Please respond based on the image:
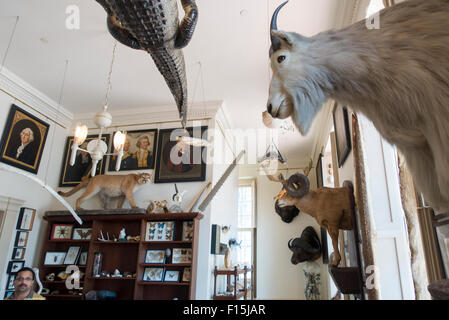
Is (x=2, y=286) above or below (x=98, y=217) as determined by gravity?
below

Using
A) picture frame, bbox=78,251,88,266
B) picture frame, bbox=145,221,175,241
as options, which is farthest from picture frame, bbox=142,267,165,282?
picture frame, bbox=78,251,88,266

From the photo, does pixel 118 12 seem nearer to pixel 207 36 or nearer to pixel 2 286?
pixel 207 36

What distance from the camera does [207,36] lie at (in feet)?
12.8

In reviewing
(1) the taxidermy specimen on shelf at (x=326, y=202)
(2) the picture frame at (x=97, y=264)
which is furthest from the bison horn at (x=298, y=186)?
(2) the picture frame at (x=97, y=264)

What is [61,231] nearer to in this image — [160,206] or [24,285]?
[160,206]

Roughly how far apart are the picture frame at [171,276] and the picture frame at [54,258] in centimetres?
190

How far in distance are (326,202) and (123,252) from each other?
3542mm

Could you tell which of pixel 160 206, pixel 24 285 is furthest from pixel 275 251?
pixel 24 285

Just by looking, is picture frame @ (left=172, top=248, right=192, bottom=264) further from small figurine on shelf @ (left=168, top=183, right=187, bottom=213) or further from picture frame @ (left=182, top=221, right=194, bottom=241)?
small figurine on shelf @ (left=168, top=183, right=187, bottom=213)

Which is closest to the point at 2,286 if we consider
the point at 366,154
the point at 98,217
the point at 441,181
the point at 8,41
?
the point at 98,217

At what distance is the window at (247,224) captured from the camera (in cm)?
833

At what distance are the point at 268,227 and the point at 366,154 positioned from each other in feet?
19.3

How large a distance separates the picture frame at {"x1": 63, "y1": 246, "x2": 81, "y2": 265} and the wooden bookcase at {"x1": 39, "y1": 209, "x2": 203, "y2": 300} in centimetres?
9
